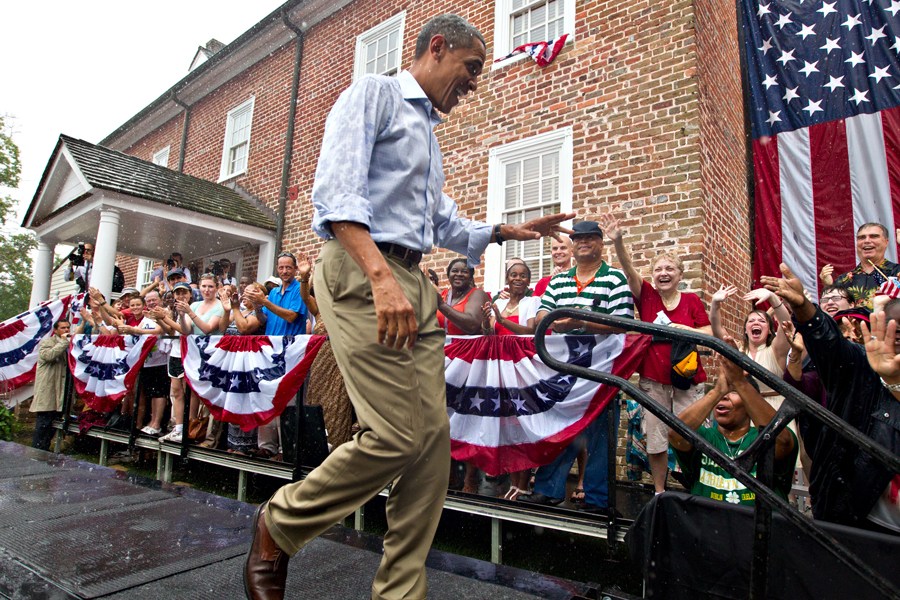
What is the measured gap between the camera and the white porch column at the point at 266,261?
36.6ft

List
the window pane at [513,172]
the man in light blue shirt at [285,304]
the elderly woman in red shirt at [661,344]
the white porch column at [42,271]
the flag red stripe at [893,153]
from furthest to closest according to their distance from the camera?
the white porch column at [42,271]
the window pane at [513,172]
the flag red stripe at [893,153]
the man in light blue shirt at [285,304]
the elderly woman in red shirt at [661,344]

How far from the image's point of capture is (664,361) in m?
3.74

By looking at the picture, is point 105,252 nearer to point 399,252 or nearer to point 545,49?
point 545,49

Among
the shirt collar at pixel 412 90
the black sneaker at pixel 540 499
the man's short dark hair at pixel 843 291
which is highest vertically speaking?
the shirt collar at pixel 412 90

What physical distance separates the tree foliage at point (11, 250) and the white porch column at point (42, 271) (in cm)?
1697

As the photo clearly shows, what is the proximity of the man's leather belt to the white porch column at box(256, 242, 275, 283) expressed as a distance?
9781 millimetres

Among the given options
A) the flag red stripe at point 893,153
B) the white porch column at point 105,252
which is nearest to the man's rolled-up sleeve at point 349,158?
the flag red stripe at point 893,153

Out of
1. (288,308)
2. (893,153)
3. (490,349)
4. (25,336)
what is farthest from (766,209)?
(25,336)

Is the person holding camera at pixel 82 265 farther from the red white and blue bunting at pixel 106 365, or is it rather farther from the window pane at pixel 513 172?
the window pane at pixel 513 172

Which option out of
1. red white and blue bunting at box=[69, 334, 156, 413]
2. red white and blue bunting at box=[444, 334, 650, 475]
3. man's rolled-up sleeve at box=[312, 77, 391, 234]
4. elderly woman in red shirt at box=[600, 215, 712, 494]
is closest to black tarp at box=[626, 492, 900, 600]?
red white and blue bunting at box=[444, 334, 650, 475]

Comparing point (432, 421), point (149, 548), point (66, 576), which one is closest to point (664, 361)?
point (432, 421)

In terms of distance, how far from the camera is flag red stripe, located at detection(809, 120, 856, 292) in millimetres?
6633

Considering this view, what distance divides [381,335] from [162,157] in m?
16.8

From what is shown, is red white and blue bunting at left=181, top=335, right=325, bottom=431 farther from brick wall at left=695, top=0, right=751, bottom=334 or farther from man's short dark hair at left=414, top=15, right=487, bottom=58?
brick wall at left=695, top=0, right=751, bottom=334
